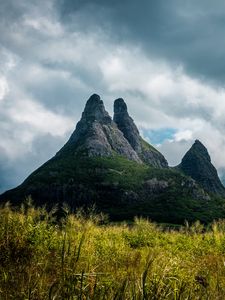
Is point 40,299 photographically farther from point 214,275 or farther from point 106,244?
point 106,244

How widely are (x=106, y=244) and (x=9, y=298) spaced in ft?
34.9

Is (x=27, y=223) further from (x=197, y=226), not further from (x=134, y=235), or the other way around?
(x=197, y=226)

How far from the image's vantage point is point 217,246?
810 inches

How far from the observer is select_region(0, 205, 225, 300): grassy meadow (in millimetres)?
5023

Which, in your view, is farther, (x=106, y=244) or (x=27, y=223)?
(x=106, y=244)

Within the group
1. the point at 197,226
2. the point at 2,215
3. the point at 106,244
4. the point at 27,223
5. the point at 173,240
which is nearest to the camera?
the point at 2,215

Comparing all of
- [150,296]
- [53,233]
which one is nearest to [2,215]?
[53,233]

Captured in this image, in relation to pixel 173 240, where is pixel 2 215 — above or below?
above

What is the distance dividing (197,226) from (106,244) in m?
11.4

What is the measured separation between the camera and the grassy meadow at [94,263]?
16.5 feet

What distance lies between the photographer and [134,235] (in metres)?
22.6

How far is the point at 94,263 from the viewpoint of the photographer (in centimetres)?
1049

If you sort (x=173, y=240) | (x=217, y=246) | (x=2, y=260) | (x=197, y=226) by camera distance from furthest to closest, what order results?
(x=197, y=226)
(x=173, y=240)
(x=217, y=246)
(x=2, y=260)

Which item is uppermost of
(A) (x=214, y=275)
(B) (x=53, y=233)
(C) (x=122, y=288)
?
(B) (x=53, y=233)
